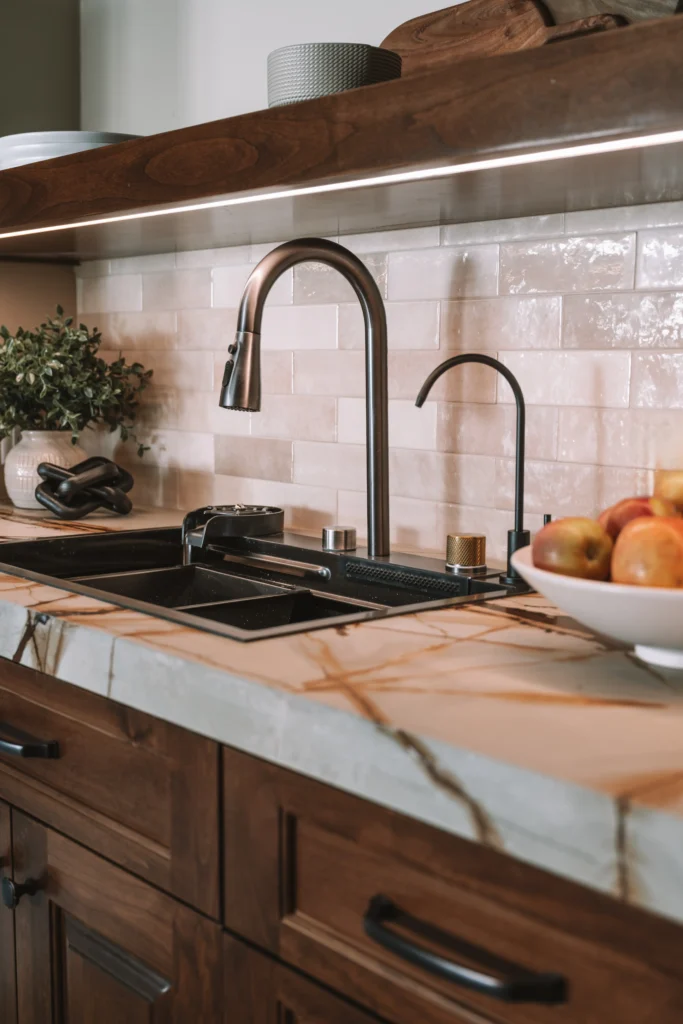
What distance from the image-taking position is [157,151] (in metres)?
1.42

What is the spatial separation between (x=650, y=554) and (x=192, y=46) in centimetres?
158

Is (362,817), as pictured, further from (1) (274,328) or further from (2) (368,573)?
(1) (274,328)

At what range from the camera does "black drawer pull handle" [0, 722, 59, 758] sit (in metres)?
1.17

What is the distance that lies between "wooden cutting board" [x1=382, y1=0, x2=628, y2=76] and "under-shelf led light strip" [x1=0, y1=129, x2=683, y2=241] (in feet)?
0.46

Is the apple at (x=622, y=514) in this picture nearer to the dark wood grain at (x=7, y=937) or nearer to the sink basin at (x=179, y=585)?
the sink basin at (x=179, y=585)

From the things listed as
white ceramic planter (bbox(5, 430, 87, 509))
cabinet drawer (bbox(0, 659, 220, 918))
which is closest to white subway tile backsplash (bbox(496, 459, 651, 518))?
cabinet drawer (bbox(0, 659, 220, 918))

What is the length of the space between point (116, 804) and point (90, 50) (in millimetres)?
1789

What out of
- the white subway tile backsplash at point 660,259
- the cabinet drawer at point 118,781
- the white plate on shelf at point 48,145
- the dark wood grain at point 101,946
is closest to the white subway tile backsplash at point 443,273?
the white subway tile backsplash at point 660,259

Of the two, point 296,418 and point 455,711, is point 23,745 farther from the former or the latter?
point 296,418

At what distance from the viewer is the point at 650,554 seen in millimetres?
886

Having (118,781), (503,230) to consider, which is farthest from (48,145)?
(118,781)

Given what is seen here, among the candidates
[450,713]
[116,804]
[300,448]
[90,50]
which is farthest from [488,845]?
[90,50]

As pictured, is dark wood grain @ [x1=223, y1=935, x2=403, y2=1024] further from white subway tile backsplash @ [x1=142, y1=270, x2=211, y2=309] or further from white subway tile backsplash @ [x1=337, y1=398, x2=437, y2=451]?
white subway tile backsplash @ [x1=142, y1=270, x2=211, y2=309]

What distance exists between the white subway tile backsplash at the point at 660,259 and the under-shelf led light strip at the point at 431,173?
11.3 inches
